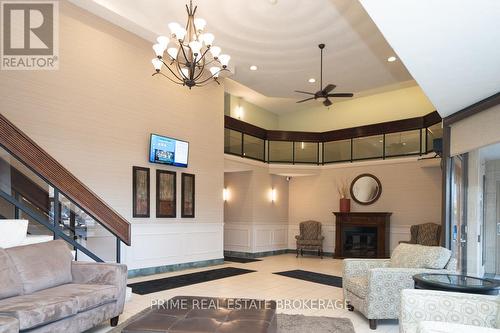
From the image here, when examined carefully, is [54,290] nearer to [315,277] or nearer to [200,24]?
[200,24]

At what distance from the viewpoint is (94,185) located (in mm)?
5949

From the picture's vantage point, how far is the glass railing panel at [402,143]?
911 centimetres

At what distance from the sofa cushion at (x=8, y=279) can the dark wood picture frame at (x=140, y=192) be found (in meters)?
3.31

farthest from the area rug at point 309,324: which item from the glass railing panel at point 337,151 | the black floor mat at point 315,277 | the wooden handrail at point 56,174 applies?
the glass railing panel at point 337,151

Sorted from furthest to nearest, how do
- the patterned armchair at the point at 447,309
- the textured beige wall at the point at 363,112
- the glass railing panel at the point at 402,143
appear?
1. the textured beige wall at the point at 363,112
2. the glass railing panel at the point at 402,143
3. the patterned armchair at the point at 447,309

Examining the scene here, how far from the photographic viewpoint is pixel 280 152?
1059 cm

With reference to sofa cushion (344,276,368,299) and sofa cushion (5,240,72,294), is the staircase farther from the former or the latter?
sofa cushion (344,276,368,299)

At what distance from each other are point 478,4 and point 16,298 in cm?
426

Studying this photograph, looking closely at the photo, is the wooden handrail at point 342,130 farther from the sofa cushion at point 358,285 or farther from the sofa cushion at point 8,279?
the sofa cushion at point 8,279

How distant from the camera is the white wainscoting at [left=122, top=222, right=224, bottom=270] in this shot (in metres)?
6.57

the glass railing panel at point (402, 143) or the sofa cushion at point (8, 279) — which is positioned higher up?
the glass railing panel at point (402, 143)

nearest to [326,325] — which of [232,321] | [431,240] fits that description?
[232,321]

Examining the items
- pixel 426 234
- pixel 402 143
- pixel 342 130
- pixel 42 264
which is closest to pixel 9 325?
pixel 42 264

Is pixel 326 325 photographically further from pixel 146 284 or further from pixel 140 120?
pixel 140 120
